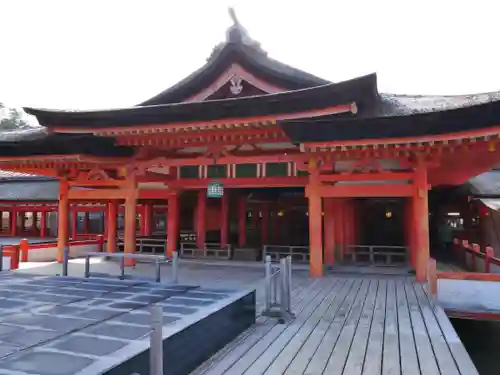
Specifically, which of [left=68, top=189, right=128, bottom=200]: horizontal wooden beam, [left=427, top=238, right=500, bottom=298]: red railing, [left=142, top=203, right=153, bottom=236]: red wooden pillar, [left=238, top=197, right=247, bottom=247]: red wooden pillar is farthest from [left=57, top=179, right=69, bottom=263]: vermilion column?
[left=427, top=238, right=500, bottom=298]: red railing

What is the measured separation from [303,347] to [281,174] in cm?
812

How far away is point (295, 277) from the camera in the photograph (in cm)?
1143

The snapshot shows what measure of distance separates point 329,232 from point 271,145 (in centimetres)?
359

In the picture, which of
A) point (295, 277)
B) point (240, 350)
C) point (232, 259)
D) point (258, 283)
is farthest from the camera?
point (232, 259)

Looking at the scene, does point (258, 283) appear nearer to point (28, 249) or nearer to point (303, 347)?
point (303, 347)

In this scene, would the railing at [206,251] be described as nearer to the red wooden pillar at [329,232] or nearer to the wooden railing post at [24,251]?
the red wooden pillar at [329,232]

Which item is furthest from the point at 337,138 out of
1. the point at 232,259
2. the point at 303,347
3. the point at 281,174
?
the point at 232,259

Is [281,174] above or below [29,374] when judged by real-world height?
above

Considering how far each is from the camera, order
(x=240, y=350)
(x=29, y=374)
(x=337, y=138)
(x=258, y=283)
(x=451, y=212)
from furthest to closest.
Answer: (x=451, y=212) < (x=258, y=283) < (x=337, y=138) < (x=240, y=350) < (x=29, y=374)

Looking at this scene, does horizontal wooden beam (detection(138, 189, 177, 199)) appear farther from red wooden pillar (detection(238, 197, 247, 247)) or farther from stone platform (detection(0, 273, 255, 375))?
stone platform (detection(0, 273, 255, 375))

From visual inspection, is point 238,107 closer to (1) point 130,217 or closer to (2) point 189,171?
(2) point 189,171

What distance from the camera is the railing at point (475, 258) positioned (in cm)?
1107

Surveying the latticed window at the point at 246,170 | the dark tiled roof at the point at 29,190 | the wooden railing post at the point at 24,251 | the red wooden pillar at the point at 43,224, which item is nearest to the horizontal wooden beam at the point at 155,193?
the latticed window at the point at 246,170

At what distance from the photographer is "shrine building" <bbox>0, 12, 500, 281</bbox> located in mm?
9008
